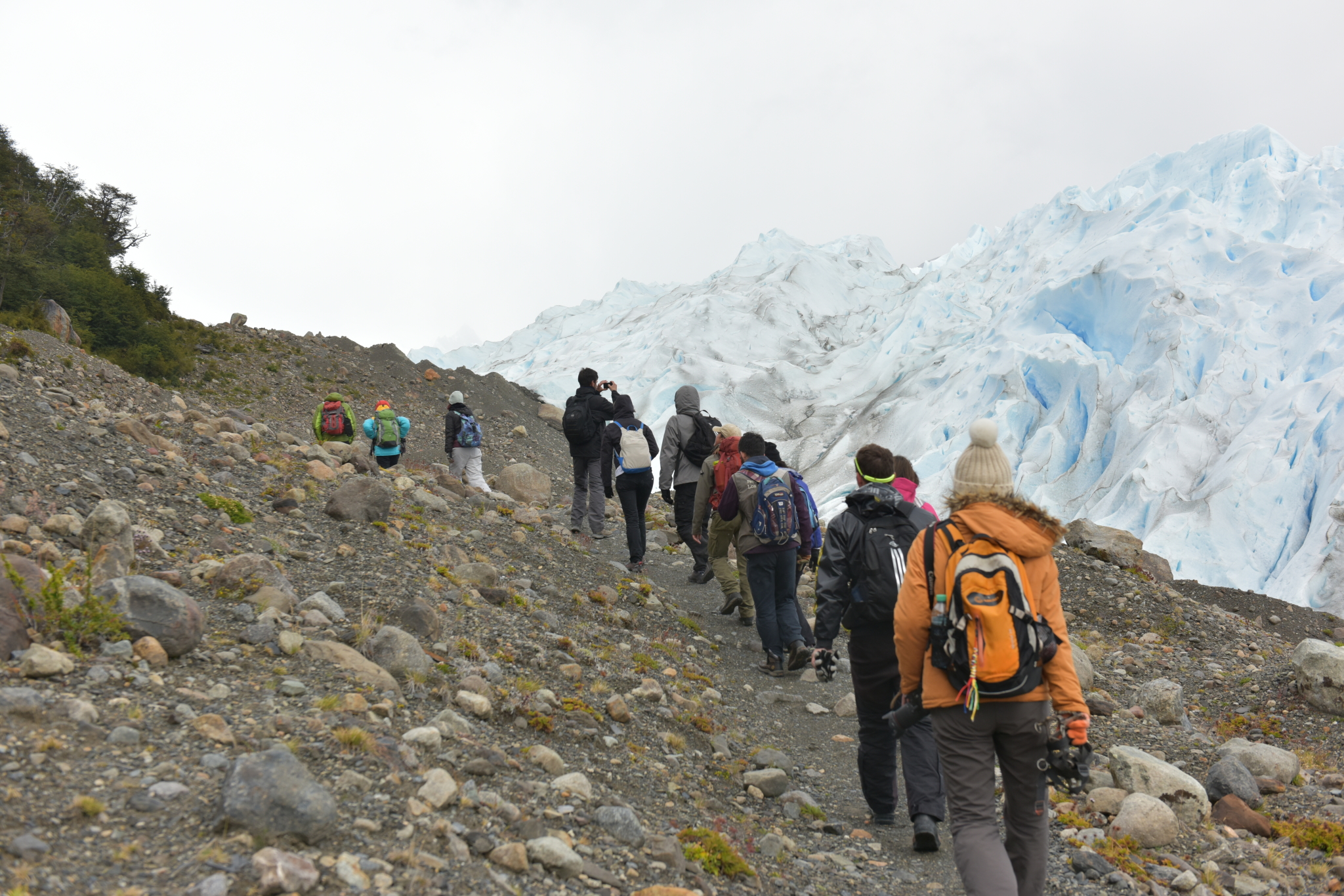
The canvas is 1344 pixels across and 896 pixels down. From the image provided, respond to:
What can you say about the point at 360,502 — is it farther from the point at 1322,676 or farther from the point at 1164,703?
the point at 1322,676

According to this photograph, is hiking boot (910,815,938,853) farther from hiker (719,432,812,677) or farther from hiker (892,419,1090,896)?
hiker (719,432,812,677)

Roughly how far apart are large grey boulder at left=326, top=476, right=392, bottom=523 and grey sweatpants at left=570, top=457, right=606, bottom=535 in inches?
120

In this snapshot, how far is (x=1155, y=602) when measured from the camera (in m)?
9.12

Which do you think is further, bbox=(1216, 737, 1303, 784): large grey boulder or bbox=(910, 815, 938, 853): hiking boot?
bbox=(1216, 737, 1303, 784): large grey boulder

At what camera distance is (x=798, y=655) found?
6074mm

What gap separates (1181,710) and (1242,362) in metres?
16.9

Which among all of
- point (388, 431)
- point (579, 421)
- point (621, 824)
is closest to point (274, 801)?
point (621, 824)

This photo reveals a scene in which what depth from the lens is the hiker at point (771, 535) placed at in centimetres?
562

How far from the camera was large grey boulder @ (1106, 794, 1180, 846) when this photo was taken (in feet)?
13.1

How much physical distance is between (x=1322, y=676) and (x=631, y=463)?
18.7 feet

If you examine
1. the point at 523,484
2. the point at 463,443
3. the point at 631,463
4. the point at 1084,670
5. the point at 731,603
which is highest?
the point at 631,463

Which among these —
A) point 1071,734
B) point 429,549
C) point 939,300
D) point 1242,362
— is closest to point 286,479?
point 429,549

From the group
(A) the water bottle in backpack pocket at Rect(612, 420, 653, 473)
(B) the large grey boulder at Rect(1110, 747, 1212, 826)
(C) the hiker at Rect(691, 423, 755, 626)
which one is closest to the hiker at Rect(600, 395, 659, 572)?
(A) the water bottle in backpack pocket at Rect(612, 420, 653, 473)

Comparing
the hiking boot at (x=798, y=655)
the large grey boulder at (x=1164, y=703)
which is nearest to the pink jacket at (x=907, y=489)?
the hiking boot at (x=798, y=655)
